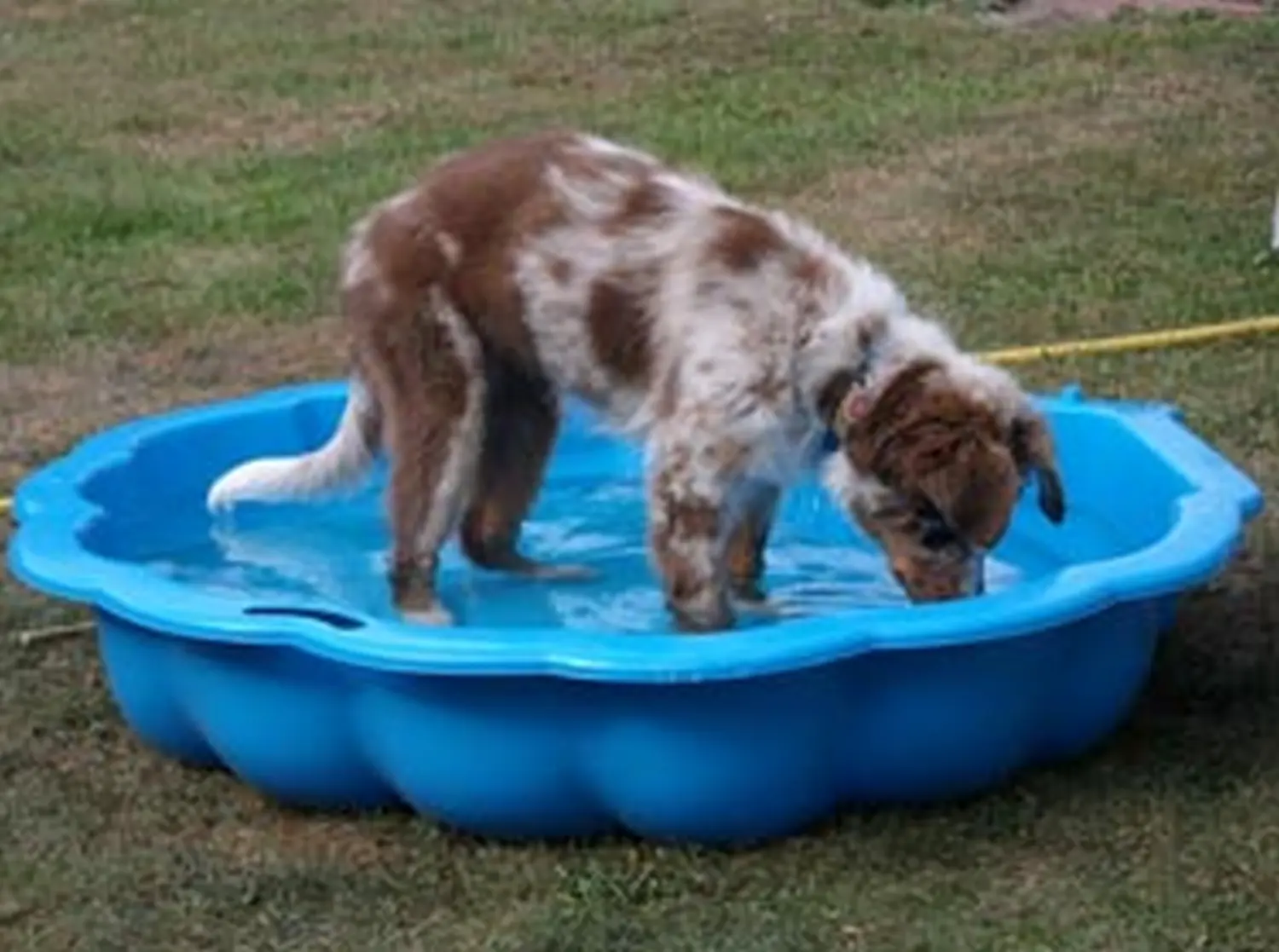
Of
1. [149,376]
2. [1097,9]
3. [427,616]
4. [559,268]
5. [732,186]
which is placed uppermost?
[559,268]

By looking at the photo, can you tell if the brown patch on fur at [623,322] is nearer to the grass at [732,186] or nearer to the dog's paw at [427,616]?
the dog's paw at [427,616]

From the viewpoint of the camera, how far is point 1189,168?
11.7 metres

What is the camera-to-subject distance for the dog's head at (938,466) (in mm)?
5773

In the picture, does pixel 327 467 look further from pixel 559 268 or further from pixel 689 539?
pixel 689 539

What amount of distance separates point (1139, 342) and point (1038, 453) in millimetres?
3334

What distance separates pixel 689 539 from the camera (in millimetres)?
6098

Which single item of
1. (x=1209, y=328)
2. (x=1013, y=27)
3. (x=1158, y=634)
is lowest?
(x=1013, y=27)

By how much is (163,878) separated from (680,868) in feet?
3.15

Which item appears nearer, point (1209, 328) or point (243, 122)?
point (1209, 328)

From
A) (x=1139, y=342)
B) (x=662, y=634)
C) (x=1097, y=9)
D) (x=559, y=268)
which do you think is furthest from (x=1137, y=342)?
(x=1097, y=9)

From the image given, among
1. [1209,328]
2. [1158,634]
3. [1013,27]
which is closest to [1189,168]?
[1209,328]

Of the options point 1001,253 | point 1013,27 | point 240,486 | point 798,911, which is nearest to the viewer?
point 798,911

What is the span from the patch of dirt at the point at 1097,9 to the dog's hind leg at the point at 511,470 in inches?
342

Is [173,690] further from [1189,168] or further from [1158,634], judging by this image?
[1189,168]
